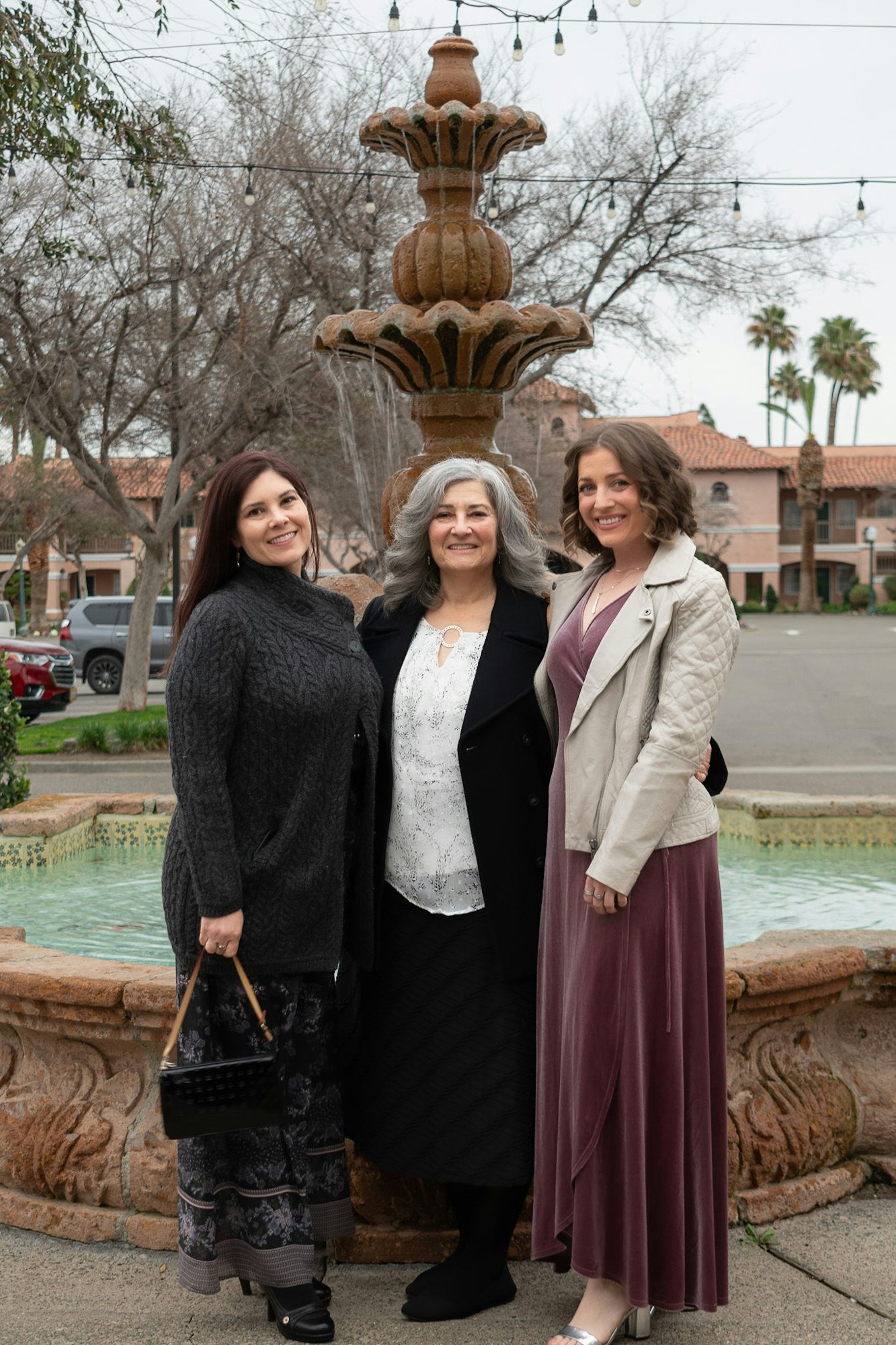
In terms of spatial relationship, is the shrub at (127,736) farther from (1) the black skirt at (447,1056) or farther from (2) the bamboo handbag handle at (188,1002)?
(2) the bamboo handbag handle at (188,1002)

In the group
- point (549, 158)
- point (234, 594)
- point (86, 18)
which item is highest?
point (549, 158)

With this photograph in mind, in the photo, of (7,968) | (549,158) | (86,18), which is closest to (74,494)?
(549,158)

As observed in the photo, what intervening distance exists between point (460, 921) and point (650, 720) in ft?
2.30

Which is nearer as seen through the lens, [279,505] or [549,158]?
[279,505]

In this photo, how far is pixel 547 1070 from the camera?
9.75 feet

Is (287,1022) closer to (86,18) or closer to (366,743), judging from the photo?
(366,743)

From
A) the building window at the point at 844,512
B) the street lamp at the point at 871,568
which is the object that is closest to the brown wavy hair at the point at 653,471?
the street lamp at the point at 871,568

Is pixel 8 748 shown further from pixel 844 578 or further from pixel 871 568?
pixel 844 578

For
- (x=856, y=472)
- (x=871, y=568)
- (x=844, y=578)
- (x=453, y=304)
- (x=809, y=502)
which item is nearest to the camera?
(x=453, y=304)

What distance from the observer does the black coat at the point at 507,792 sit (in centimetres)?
307

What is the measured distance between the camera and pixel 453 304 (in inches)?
213

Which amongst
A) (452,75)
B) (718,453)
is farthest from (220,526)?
(718,453)

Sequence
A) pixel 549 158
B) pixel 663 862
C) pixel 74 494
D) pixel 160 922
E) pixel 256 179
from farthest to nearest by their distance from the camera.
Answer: pixel 74 494 < pixel 549 158 < pixel 256 179 < pixel 160 922 < pixel 663 862

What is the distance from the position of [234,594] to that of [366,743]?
468 millimetres
